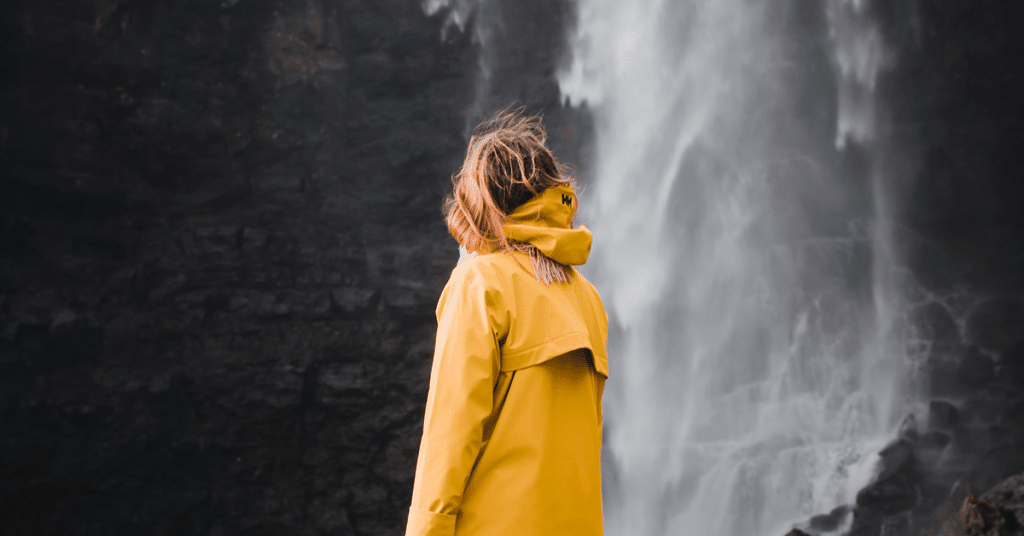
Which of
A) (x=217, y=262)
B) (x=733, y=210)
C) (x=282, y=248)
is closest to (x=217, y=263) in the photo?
(x=217, y=262)

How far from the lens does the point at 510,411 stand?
5.03ft

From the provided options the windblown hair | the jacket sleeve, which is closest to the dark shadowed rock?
the windblown hair

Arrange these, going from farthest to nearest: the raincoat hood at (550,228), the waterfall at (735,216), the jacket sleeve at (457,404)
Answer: the waterfall at (735,216) < the raincoat hood at (550,228) < the jacket sleeve at (457,404)

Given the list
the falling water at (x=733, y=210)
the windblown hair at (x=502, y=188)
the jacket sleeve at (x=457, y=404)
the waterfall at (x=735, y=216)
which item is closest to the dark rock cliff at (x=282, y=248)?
the falling water at (x=733, y=210)

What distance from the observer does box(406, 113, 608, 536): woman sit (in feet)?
4.81

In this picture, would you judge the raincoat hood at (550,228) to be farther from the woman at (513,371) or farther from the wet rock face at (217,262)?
the wet rock face at (217,262)

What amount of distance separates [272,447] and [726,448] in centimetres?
690

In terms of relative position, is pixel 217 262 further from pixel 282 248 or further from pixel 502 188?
pixel 502 188

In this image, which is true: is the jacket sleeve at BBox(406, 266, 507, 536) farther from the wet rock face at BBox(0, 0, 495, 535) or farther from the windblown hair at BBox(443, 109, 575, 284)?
the wet rock face at BBox(0, 0, 495, 535)

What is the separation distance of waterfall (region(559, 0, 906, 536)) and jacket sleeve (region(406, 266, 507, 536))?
979 centimetres

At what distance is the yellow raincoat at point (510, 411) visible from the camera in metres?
1.46

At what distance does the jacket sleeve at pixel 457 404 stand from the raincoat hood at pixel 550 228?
8.5 inches

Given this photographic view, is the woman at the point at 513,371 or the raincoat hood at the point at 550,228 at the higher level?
the raincoat hood at the point at 550,228

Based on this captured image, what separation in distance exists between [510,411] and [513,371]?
0.09m
